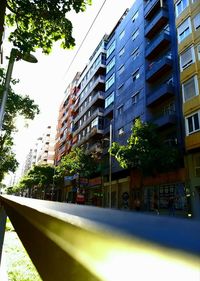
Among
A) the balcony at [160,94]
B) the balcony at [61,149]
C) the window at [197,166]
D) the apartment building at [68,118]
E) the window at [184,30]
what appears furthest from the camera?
the balcony at [61,149]

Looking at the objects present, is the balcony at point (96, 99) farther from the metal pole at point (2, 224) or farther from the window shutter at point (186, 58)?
the metal pole at point (2, 224)

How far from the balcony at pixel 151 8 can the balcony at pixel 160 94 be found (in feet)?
32.7

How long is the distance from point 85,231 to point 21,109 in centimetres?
2296

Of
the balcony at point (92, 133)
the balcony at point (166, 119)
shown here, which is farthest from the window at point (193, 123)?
the balcony at point (92, 133)

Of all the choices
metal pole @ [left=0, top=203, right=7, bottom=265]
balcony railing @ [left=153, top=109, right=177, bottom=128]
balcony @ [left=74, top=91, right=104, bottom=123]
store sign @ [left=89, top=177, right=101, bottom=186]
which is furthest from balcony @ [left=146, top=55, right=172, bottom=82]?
metal pole @ [left=0, top=203, right=7, bottom=265]

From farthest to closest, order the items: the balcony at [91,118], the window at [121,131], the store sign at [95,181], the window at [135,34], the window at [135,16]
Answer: the balcony at [91,118] < the store sign at [95,181] < the window at [135,16] < the window at [135,34] < the window at [121,131]

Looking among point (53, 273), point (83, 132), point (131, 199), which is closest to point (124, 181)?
point (131, 199)

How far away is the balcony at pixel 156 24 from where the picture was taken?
100ft

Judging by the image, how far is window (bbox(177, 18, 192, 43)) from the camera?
84.9ft

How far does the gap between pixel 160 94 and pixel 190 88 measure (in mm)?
4071

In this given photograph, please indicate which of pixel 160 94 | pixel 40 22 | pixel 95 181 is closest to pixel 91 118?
pixel 95 181

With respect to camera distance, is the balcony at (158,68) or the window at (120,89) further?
the window at (120,89)

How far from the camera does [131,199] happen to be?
102 ft

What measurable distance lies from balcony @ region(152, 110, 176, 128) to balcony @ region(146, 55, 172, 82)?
14.4ft
